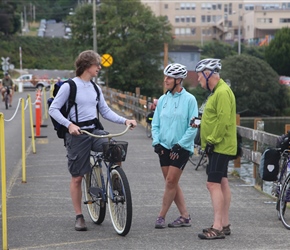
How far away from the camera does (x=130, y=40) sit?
2630 inches

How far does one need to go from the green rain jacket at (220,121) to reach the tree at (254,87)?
196ft

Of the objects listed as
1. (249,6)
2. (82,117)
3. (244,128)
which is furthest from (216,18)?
(82,117)

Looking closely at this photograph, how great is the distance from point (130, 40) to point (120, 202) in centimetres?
5912

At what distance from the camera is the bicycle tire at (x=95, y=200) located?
8688 mm

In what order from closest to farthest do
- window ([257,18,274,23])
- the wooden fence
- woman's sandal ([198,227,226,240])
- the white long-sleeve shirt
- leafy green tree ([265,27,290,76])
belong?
woman's sandal ([198,227,226,240]) < the white long-sleeve shirt < the wooden fence < leafy green tree ([265,27,290,76]) < window ([257,18,274,23])

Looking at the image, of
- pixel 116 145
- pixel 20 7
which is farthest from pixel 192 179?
pixel 20 7

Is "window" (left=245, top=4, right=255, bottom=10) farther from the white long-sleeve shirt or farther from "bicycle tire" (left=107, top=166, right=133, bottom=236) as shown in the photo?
"bicycle tire" (left=107, top=166, right=133, bottom=236)

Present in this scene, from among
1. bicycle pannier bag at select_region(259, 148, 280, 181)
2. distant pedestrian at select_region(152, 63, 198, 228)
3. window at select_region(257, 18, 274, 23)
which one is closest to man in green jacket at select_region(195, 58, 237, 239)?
distant pedestrian at select_region(152, 63, 198, 228)

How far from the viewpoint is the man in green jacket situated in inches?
314

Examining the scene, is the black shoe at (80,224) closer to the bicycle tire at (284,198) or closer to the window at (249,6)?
the bicycle tire at (284,198)

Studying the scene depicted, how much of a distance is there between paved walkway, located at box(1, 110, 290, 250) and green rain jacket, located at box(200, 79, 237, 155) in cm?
93

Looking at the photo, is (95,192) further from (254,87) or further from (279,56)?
(279,56)

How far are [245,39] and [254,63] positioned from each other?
68.6m

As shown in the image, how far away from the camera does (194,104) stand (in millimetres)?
8641
